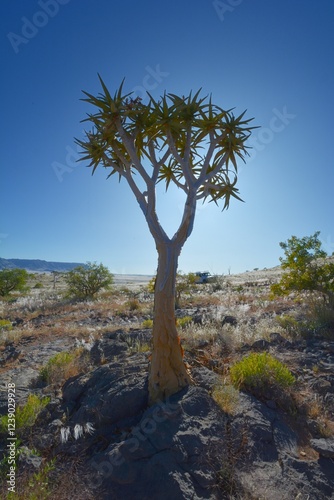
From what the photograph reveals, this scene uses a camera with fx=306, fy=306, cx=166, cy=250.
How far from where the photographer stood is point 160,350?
5.21 metres

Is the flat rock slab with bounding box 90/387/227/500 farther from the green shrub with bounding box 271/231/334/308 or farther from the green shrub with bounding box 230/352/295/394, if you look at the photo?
the green shrub with bounding box 271/231/334/308

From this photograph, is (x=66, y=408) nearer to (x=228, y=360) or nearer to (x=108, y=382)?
(x=108, y=382)

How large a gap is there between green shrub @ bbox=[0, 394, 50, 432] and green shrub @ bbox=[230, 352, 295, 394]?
350 cm

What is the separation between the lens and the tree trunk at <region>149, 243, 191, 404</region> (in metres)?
5.13

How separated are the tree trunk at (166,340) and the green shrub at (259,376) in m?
1.02

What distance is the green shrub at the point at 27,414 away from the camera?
490cm

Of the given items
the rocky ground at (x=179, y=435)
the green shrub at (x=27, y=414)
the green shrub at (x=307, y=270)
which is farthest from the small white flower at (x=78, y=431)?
the green shrub at (x=307, y=270)

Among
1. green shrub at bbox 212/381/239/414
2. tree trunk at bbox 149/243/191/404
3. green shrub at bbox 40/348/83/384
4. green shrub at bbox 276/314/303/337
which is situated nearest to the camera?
green shrub at bbox 212/381/239/414

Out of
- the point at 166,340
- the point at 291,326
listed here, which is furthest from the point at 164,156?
the point at 291,326

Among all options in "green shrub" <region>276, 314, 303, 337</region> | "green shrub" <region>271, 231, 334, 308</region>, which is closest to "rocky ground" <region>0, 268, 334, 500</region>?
"green shrub" <region>276, 314, 303, 337</region>

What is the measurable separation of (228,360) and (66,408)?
11.8 feet

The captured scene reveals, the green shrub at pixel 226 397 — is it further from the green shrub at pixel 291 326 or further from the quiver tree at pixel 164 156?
the green shrub at pixel 291 326

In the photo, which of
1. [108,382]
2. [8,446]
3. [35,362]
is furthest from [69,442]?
[35,362]

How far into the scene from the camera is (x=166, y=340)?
5230 millimetres
